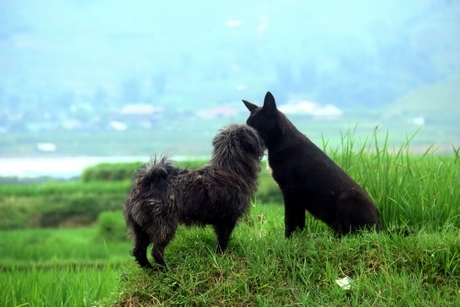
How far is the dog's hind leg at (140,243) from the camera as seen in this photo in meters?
3.92

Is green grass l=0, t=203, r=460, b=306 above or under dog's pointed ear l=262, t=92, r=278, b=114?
under

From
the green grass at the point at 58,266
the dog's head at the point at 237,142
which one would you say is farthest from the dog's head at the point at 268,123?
the green grass at the point at 58,266

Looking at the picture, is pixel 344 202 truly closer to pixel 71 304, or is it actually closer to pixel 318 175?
pixel 318 175

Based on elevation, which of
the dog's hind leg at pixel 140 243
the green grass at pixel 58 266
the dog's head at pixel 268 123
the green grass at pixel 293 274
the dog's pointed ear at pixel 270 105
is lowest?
the green grass at pixel 58 266

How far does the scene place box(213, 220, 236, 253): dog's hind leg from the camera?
4199mm

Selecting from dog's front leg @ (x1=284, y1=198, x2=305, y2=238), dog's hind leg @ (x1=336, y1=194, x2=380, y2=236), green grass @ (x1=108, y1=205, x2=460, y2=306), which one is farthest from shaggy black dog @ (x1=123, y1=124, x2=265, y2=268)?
dog's hind leg @ (x1=336, y1=194, x2=380, y2=236)

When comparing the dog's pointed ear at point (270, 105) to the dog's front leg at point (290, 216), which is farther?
the dog's front leg at point (290, 216)

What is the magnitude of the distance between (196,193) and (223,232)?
0.44m

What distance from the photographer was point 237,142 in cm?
428

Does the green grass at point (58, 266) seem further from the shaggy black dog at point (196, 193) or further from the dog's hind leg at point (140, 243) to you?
the shaggy black dog at point (196, 193)

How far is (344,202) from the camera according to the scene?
4500 mm

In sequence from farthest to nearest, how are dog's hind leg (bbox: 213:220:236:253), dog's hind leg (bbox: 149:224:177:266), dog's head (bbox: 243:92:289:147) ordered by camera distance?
1. dog's head (bbox: 243:92:289:147)
2. dog's hind leg (bbox: 213:220:236:253)
3. dog's hind leg (bbox: 149:224:177:266)

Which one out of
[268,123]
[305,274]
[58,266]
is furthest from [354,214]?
[58,266]

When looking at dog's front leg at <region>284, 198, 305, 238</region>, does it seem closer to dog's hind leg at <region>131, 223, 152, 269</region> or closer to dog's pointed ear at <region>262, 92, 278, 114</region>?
dog's pointed ear at <region>262, 92, 278, 114</region>
